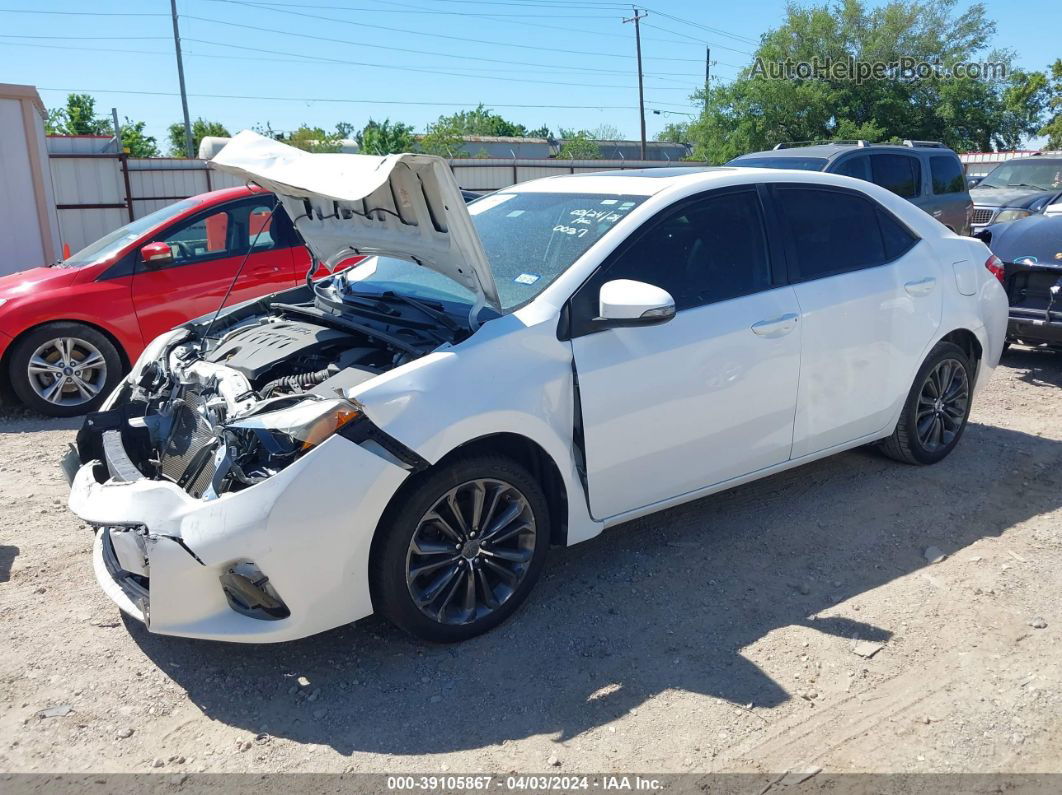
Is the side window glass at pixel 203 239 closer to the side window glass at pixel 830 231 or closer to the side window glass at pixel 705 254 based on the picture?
the side window glass at pixel 705 254

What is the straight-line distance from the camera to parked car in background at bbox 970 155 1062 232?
13.3 metres

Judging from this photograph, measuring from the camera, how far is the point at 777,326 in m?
4.20

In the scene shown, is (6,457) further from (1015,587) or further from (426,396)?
(1015,587)

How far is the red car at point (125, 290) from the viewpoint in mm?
6805

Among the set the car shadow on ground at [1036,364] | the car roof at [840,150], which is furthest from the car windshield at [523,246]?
the car roof at [840,150]

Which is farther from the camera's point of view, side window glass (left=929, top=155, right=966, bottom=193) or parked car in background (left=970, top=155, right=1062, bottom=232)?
parked car in background (left=970, top=155, right=1062, bottom=232)

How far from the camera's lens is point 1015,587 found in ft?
13.3

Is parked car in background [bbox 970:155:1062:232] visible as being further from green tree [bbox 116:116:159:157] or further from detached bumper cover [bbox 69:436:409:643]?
green tree [bbox 116:116:159:157]

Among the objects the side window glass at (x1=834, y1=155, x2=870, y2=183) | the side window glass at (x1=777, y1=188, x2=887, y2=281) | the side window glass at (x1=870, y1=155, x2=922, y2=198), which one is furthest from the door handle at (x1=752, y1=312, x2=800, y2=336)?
the side window glass at (x1=870, y1=155, x2=922, y2=198)

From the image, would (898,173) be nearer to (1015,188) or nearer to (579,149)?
(1015,188)

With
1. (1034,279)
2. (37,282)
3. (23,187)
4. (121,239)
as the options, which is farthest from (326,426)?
(23,187)

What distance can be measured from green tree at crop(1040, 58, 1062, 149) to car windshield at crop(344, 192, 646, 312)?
3962cm

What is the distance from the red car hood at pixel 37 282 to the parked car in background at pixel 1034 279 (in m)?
7.51

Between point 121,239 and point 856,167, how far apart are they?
26.6 ft
